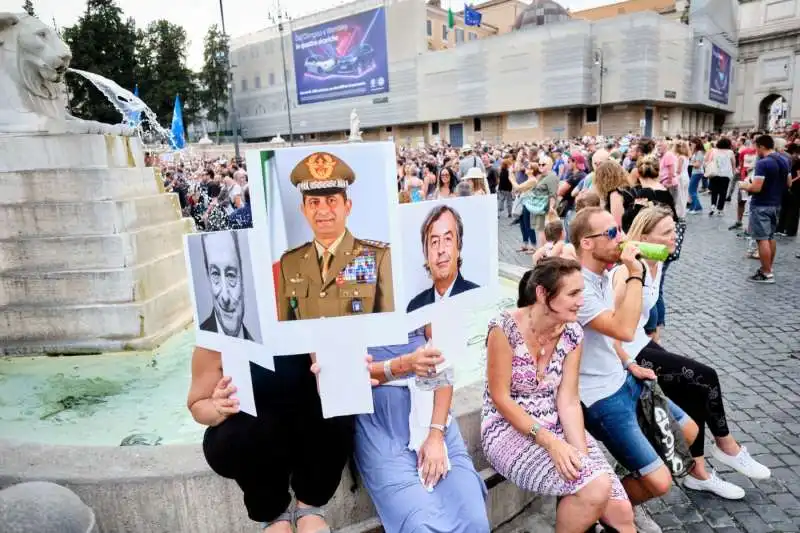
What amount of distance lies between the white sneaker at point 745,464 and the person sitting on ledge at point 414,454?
6.10 feet

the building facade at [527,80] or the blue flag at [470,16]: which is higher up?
the blue flag at [470,16]

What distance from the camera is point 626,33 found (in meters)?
42.2

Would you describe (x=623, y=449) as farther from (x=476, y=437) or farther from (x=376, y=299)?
(x=376, y=299)

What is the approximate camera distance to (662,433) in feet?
9.20

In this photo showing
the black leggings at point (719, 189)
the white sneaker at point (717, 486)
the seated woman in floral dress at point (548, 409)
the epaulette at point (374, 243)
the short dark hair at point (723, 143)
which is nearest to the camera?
the epaulette at point (374, 243)

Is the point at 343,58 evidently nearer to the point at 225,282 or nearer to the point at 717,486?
the point at 717,486

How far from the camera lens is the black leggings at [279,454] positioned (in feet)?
6.66

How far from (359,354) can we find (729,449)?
260cm

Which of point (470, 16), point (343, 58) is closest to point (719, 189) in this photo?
point (343, 58)

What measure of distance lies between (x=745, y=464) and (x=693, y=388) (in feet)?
1.84

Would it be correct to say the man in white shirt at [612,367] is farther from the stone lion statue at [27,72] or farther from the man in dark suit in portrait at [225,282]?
the stone lion statue at [27,72]

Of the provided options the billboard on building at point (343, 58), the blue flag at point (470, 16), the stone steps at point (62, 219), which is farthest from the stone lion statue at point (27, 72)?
the blue flag at point (470, 16)

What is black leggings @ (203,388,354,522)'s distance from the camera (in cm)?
203

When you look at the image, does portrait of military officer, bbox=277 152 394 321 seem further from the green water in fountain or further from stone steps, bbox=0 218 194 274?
stone steps, bbox=0 218 194 274
